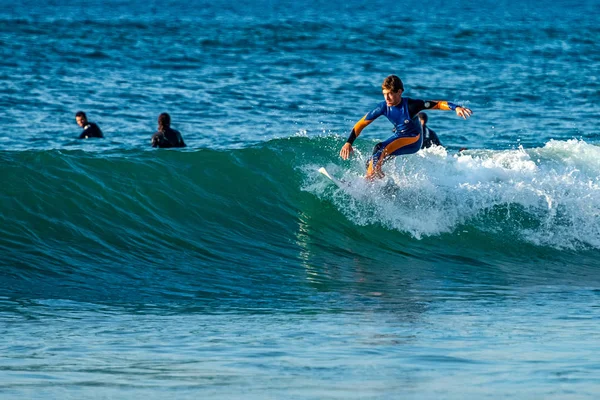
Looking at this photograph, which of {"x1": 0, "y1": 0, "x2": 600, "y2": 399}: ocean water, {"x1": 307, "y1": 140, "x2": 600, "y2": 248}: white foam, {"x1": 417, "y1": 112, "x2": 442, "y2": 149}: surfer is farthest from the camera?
{"x1": 417, "y1": 112, "x2": 442, "y2": 149}: surfer

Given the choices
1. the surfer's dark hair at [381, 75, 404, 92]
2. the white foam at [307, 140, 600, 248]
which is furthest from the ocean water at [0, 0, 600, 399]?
the surfer's dark hair at [381, 75, 404, 92]

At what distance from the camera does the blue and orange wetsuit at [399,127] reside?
1131 cm

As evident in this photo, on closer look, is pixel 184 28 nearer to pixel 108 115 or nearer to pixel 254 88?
pixel 254 88

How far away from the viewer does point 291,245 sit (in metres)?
11.8

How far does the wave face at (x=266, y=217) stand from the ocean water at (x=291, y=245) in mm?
34

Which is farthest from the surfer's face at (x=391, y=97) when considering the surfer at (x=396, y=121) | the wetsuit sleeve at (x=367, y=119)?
the wetsuit sleeve at (x=367, y=119)

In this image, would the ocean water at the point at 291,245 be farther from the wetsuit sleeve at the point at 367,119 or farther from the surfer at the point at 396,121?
the wetsuit sleeve at the point at 367,119

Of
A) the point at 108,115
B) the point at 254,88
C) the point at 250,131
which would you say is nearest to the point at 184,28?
the point at 254,88

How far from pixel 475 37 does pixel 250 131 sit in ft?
69.1

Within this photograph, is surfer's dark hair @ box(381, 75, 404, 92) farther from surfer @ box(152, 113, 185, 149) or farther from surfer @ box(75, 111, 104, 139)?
surfer @ box(75, 111, 104, 139)

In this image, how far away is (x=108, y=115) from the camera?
23203 mm

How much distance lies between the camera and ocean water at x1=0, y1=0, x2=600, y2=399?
603cm

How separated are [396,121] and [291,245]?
1.92 m

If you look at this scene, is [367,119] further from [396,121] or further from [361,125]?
[396,121]
